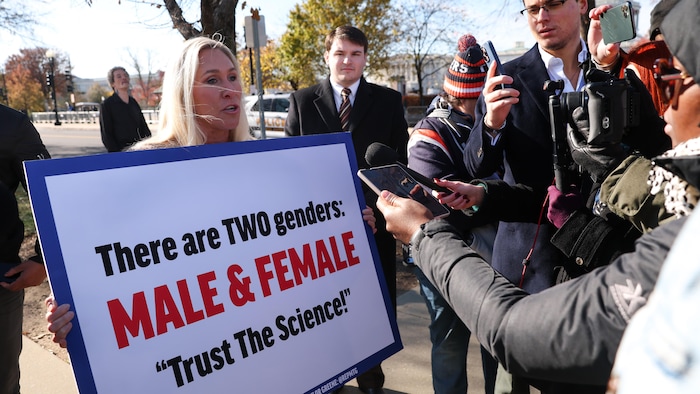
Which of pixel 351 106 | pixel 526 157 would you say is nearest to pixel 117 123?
pixel 351 106

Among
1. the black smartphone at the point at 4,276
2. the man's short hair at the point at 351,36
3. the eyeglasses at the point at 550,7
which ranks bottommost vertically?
the black smartphone at the point at 4,276

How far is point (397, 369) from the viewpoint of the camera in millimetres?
3262

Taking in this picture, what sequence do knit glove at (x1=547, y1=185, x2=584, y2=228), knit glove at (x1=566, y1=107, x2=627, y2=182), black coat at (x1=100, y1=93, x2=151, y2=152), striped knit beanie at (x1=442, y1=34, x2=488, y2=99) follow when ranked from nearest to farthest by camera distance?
knit glove at (x1=566, y1=107, x2=627, y2=182) → knit glove at (x1=547, y1=185, x2=584, y2=228) → striped knit beanie at (x1=442, y1=34, x2=488, y2=99) → black coat at (x1=100, y1=93, x2=151, y2=152)

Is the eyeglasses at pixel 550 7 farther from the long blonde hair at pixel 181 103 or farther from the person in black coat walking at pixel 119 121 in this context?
the person in black coat walking at pixel 119 121

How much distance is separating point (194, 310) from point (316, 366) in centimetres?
47

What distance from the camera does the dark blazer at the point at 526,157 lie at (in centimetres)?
209

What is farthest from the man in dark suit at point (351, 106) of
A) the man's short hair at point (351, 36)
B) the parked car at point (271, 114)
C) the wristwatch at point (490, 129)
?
the parked car at point (271, 114)

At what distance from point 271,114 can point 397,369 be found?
47.9 ft

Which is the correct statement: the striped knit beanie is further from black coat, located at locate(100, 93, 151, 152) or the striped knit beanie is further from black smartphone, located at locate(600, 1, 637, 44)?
black coat, located at locate(100, 93, 151, 152)

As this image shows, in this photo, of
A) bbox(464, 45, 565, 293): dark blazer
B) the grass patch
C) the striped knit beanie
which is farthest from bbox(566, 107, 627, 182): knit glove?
the grass patch

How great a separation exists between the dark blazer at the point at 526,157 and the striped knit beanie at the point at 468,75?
1.09ft

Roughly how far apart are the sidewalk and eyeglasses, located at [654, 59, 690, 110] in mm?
2361

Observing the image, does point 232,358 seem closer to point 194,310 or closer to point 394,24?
point 194,310

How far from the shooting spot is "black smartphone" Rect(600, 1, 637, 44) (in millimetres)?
1883
